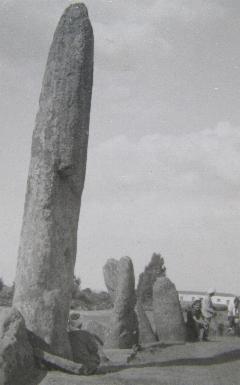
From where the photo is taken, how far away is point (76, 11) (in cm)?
902

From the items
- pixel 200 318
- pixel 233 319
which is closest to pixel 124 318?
pixel 200 318

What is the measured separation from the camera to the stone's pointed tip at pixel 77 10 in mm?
8992

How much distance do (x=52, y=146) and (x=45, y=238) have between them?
148cm

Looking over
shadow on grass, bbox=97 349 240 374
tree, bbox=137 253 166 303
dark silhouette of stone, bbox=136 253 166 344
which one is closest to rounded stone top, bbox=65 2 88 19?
shadow on grass, bbox=97 349 240 374

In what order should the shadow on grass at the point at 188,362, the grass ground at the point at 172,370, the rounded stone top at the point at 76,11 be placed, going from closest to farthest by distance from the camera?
the grass ground at the point at 172,370
the shadow on grass at the point at 188,362
the rounded stone top at the point at 76,11

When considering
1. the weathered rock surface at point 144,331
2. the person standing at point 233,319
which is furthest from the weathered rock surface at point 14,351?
the person standing at point 233,319

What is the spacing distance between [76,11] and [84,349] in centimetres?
564

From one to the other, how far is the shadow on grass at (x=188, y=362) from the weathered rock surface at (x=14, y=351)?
1.31 m

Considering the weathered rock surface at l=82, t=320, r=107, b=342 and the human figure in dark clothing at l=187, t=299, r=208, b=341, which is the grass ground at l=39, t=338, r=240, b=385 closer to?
the weathered rock surface at l=82, t=320, r=107, b=342

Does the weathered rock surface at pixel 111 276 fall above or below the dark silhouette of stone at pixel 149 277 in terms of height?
below

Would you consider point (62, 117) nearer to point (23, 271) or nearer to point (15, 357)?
point (23, 271)

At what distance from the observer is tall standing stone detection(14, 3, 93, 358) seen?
7.62m

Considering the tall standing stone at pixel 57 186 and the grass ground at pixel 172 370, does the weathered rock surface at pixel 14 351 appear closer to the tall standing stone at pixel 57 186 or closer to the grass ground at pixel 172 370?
the grass ground at pixel 172 370

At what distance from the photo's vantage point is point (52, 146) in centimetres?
821
